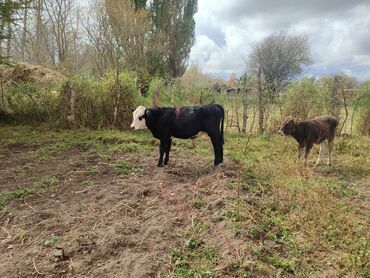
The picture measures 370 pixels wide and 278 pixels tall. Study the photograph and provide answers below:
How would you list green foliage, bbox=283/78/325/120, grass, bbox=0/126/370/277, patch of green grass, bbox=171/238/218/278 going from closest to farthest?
patch of green grass, bbox=171/238/218/278 → grass, bbox=0/126/370/277 → green foliage, bbox=283/78/325/120

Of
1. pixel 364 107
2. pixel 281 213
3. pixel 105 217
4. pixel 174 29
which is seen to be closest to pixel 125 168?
pixel 105 217

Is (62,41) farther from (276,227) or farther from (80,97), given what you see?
(276,227)

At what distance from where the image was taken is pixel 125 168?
6.57m

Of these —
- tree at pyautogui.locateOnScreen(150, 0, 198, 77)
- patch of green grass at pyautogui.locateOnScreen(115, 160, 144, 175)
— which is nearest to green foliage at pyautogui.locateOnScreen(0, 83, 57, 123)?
patch of green grass at pyautogui.locateOnScreen(115, 160, 144, 175)

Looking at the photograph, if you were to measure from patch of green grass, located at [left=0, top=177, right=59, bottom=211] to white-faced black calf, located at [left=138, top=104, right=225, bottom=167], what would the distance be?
6.68ft

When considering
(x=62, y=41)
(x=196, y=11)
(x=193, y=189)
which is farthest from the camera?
(x=196, y=11)

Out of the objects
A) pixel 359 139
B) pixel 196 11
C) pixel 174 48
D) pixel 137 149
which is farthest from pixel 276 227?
pixel 196 11

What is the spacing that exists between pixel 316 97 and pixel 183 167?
649 centimetres

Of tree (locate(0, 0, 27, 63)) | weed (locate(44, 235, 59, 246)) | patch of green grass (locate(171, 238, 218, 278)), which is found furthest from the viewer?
tree (locate(0, 0, 27, 63))

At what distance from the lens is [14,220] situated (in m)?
4.36

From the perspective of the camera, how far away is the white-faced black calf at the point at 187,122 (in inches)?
252

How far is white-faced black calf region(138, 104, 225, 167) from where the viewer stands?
6.39m

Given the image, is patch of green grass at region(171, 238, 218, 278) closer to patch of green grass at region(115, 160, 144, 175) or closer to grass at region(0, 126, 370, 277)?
grass at region(0, 126, 370, 277)

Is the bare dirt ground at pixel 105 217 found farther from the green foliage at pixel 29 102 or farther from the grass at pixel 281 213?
the green foliage at pixel 29 102
